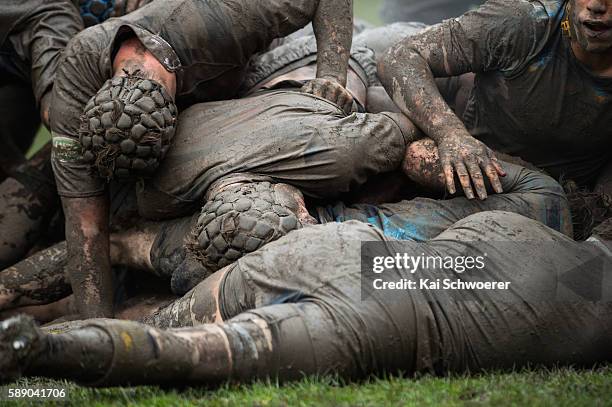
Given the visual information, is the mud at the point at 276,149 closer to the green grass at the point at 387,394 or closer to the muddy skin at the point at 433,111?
the muddy skin at the point at 433,111

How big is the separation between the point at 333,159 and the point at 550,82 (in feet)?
3.60

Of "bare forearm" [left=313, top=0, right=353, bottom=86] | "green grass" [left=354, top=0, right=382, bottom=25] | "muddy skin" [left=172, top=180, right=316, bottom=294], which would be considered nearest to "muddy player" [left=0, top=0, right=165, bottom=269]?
"bare forearm" [left=313, top=0, right=353, bottom=86]

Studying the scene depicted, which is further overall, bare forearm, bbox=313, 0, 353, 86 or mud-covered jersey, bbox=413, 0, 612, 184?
bare forearm, bbox=313, 0, 353, 86

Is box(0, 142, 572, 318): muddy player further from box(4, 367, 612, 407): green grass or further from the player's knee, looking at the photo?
box(4, 367, 612, 407): green grass

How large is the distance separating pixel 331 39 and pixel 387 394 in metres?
2.28

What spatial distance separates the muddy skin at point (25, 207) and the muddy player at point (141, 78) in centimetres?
90

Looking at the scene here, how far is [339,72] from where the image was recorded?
5242mm

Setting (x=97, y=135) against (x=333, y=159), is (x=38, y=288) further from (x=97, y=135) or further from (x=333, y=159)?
(x=333, y=159)

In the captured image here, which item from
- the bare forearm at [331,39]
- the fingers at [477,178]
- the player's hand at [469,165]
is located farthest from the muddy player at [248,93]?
the fingers at [477,178]

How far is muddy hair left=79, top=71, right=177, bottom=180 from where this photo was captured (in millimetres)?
4566

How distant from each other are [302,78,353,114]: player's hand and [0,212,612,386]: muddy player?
3.70 feet

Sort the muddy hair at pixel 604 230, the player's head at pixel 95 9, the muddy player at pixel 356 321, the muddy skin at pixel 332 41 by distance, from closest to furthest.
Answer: the muddy player at pixel 356 321 → the muddy hair at pixel 604 230 → the muddy skin at pixel 332 41 → the player's head at pixel 95 9

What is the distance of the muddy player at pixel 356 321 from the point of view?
3316mm

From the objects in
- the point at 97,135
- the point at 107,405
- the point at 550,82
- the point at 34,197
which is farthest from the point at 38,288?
the point at 550,82
